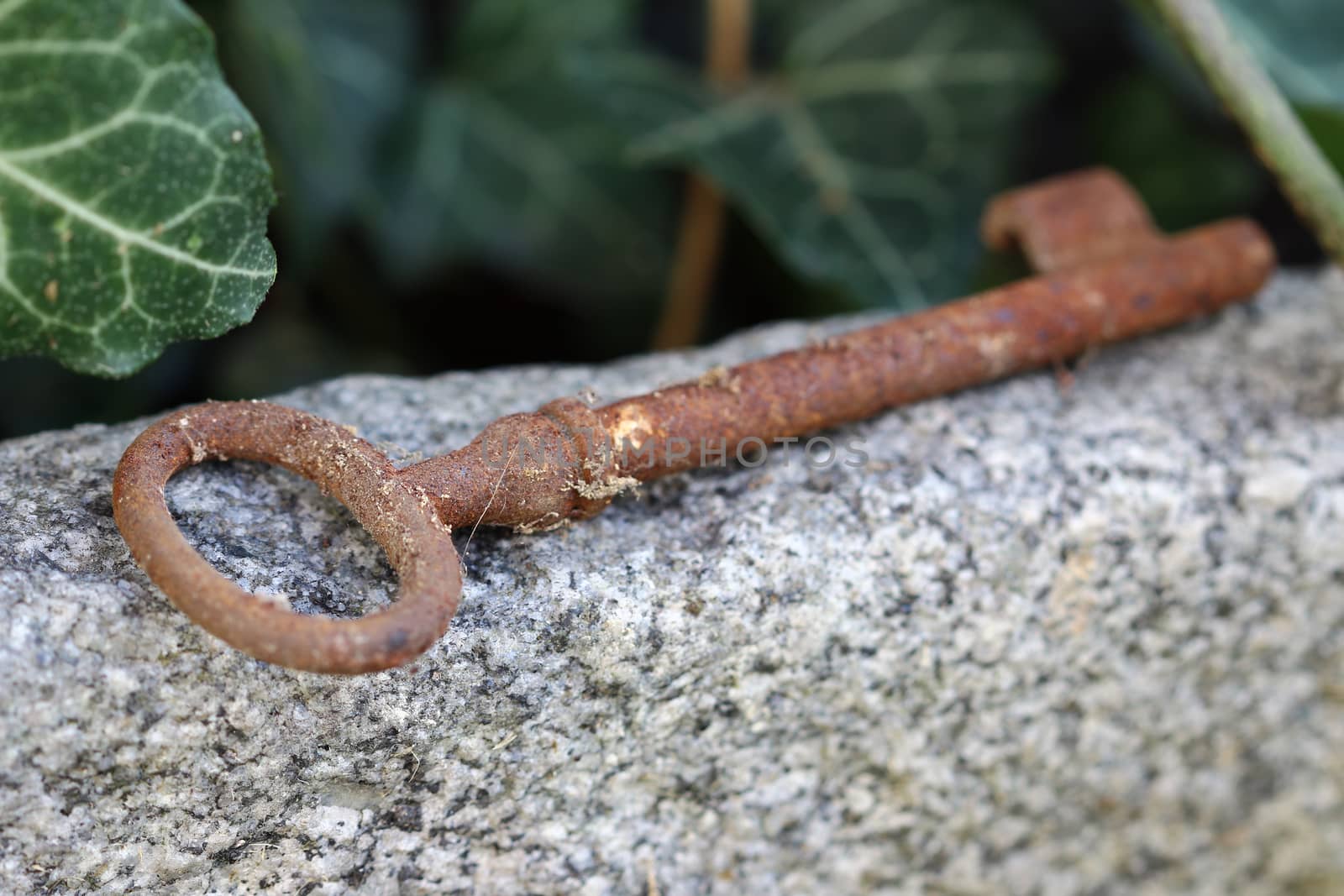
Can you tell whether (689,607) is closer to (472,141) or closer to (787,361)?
(787,361)

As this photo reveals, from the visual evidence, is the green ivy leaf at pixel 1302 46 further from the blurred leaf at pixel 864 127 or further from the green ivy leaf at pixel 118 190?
the green ivy leaf at pixel 118 190

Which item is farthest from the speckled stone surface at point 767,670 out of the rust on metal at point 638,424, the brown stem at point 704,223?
the brown stem at point 704,223

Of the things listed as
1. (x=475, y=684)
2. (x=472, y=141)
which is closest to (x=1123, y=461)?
(x=475, y=684)

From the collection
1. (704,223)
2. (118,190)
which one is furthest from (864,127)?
(118,190)

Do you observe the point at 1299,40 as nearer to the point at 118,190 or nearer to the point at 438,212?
the point at 438,212

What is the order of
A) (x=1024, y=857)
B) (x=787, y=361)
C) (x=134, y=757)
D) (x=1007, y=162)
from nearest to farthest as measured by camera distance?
1. (x=134, y=757)
2. (x=787, y=361)
3. (x=1024, y=857)
4. (x=1007, y=162)

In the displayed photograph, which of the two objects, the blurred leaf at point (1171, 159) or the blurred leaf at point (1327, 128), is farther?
the blurred leaf at point (1171, 159)
